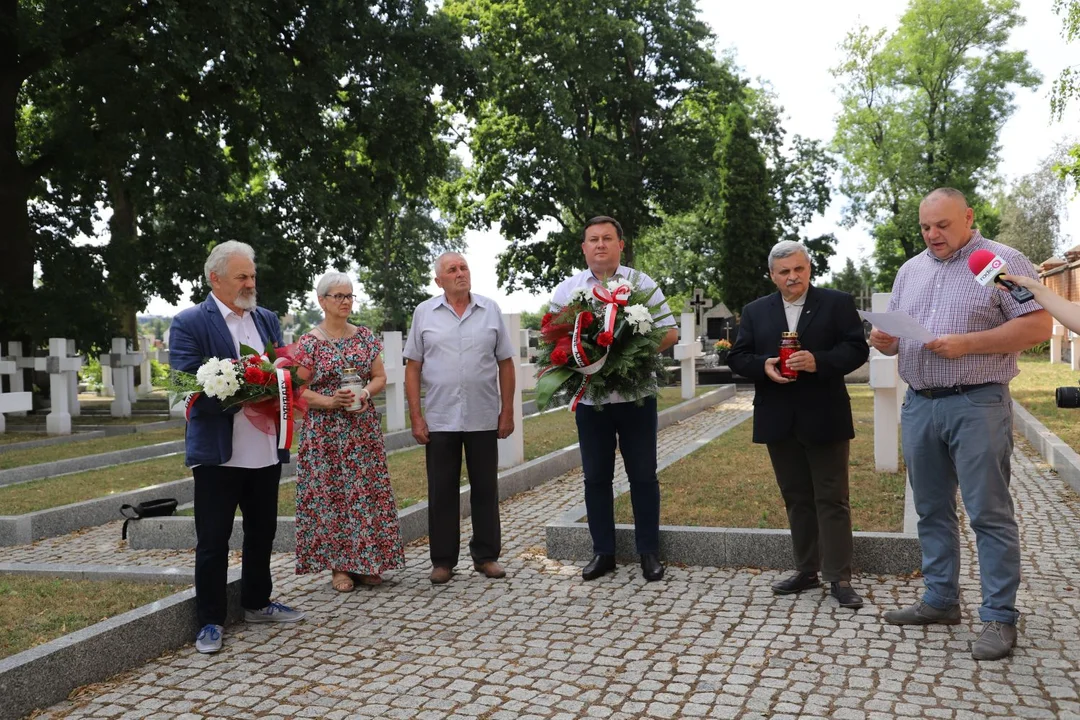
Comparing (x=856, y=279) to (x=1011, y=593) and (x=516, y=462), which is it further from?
(x=1011, y=593)

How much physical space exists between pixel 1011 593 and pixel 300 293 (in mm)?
18232

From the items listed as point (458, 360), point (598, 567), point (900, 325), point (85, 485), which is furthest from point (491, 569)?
point (85, 485)

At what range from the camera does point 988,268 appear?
4465 mm

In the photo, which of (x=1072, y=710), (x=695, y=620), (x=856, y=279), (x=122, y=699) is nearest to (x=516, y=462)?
(x=695, y=620)

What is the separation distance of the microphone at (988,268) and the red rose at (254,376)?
3.55m

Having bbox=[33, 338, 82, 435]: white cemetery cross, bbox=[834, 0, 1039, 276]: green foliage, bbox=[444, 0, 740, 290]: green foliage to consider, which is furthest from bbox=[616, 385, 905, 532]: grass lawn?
bbox=[834, 0, 1039, 276]: green foliage

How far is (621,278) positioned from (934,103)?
45744 mm

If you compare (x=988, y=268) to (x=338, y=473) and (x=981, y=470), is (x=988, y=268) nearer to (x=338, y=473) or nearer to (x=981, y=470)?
(x=981, y=470)

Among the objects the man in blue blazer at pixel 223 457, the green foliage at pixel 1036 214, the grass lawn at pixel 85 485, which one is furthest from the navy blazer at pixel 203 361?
the green foliage at pixel 1036 214

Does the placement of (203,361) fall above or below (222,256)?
below

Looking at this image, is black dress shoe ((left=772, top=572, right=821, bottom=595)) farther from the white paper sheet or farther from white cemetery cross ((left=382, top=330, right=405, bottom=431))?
white cemetery cross ((left=382, top=330, right=405, bottom=431))

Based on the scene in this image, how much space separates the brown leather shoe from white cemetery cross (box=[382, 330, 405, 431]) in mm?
6354

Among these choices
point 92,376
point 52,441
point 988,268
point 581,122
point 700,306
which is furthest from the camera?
point 700,306

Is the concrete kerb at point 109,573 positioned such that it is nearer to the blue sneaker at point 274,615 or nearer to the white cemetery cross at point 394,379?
the blue sneaker at point 274,615
